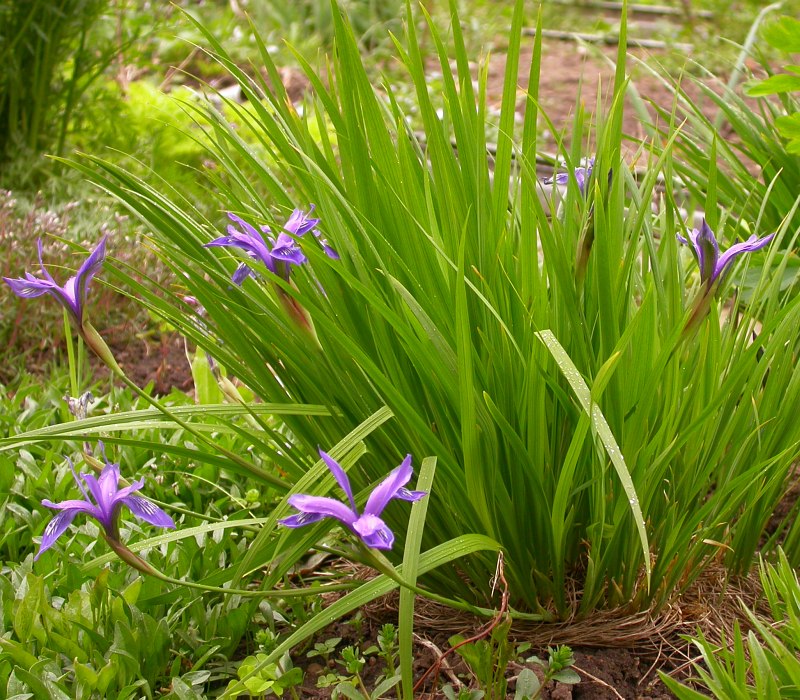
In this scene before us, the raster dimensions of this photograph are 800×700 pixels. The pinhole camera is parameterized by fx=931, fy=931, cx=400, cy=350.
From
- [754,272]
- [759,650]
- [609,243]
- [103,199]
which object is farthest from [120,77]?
[759,650]

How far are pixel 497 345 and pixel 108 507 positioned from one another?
25.0 inches

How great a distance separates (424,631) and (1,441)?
2.57ft

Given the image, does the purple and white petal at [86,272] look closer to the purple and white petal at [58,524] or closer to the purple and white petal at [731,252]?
the purple and white petal at [58,524]

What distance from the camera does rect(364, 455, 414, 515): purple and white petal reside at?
3.35 feet

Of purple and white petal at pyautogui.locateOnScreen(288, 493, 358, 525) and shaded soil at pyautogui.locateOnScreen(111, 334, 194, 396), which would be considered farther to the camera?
shaded soil at pyautogui.locateOnScreen(111, 334, 194, 396)

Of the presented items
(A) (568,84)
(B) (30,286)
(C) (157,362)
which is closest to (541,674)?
(B) (30,286)

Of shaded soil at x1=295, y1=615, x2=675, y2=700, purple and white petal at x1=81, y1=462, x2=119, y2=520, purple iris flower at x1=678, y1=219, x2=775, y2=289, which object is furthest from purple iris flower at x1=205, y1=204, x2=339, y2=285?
shaded soil at x1=295, y1=615, x2=675, y2=700

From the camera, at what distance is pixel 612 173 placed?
1558 millimetres

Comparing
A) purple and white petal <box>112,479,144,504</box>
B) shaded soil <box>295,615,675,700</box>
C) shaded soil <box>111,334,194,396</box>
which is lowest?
shaded soil <box>295,615,675,700</box>

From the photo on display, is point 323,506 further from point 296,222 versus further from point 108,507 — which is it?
point 296,222

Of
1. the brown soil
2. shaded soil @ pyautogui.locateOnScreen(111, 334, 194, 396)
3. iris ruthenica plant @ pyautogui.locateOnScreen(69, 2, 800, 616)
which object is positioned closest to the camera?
iris ruthenica plant @ pyautogui.locateOnScreen(69, 2, 800, 616)

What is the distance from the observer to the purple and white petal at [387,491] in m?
1.02

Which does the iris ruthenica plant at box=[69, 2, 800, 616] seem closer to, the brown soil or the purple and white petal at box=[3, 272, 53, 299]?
the purple and white petal at box=[3, 272, 53, 299]

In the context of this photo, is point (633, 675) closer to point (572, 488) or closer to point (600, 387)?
point (572, 488)
